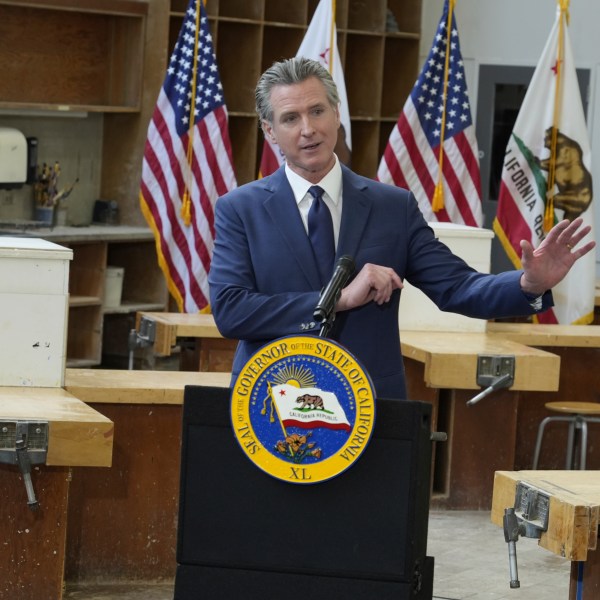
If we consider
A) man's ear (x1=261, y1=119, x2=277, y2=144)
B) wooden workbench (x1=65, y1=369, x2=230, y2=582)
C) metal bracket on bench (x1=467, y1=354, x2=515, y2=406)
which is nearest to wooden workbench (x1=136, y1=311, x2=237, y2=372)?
metal bracket on bench (x1=467, y1=354, x2=515, y2=406)

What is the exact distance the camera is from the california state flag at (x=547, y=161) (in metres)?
6.41

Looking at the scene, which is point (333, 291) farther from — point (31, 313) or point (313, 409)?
point (31, 313)

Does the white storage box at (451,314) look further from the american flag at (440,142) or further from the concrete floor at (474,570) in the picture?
the american flag at (440,142)

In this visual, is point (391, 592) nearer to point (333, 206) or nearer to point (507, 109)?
point (333, 206)

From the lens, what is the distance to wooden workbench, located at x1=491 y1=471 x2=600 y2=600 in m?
2.48

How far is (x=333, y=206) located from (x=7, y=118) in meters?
5.11

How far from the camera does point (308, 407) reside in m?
→ 1.97

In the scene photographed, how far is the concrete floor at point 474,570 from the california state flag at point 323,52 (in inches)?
90.9

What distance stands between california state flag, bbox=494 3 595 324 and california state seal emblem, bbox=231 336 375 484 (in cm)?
452

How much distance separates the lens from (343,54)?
25.7 feet

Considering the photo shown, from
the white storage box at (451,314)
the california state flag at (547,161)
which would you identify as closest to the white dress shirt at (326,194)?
the white storage box at (451,314)

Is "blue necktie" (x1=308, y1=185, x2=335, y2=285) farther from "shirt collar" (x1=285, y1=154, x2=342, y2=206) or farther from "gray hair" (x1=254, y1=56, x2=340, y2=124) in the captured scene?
"gray hair" (x1=254, y1=56, x2=340, y2=124)

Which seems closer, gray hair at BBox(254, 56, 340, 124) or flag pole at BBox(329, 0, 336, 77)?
gray hair at BBox(254, 56, 340, 124)

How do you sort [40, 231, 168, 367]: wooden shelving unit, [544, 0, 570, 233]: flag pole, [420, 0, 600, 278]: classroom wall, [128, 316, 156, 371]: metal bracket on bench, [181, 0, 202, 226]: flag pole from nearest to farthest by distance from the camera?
[128, 316, 156, 371]: metal bracket on bench < [544, 0, 570, 233]: flag pole < [181, 0, 202, 226]: flag pole < [40, 231, 168, 367]: wooden shelving unit < [420, 0, 600, 278]: classroom wall
